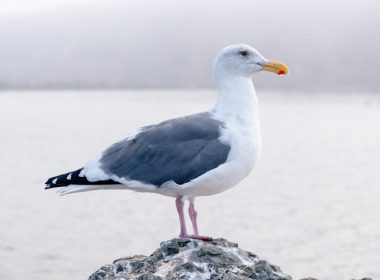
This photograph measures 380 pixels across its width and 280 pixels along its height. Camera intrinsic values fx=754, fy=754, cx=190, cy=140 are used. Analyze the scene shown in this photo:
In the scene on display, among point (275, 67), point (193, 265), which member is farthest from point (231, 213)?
point (193, 265)

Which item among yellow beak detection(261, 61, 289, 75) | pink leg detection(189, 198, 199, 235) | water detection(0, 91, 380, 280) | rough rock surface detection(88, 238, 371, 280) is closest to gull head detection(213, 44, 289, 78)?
yellow beak detection(261, 61, 289, 75)

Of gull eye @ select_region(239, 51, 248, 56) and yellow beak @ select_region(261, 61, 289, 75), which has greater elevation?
gull eye @ select_region(239, 51, 248, 56)

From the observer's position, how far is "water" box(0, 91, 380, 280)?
32344 millimetres

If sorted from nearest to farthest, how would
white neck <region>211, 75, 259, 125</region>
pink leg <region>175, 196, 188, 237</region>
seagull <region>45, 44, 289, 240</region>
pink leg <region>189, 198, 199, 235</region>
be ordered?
1. pink leg <region>175, 196, 188, 237</region>
2. seagull <region>45, 44, 289, 240</region>
3. pink leg <region>189, 198, 199, 235</region>
4. white neck <region>211, 75, 259, 125</region>

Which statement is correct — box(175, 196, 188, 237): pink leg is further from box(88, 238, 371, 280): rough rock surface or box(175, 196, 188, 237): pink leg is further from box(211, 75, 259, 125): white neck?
box(211, 75, 259, 125): white neck

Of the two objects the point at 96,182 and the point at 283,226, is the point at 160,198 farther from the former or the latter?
the point at 96,182

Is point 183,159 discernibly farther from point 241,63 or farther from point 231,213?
point 231,213

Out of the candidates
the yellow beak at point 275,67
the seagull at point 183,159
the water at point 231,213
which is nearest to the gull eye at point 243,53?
the yellow beak at point 275,67

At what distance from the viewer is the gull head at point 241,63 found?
25.4 feet

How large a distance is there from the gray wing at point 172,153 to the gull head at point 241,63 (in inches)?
28.0

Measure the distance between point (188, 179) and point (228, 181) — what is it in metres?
0.37

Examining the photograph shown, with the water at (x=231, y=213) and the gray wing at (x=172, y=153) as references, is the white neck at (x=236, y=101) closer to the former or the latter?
the gray wing at (x=172, y=153)

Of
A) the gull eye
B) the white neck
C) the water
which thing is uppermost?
the water

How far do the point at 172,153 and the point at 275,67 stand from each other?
1.48 meters
